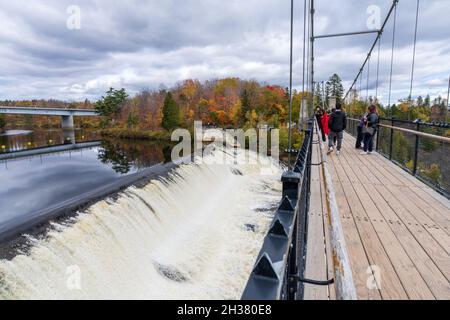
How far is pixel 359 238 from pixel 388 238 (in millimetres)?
315

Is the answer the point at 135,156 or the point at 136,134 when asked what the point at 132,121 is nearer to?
the point at 136,134

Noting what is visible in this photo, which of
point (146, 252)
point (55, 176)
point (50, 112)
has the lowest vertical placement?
point (55, 176)

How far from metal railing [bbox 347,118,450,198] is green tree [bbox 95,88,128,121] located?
65.6 m

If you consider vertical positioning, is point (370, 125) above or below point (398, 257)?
above

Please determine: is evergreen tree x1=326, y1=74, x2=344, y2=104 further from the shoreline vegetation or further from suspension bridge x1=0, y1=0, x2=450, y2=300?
suspension bridge x1=0, y1=0, x2=450, y2=300

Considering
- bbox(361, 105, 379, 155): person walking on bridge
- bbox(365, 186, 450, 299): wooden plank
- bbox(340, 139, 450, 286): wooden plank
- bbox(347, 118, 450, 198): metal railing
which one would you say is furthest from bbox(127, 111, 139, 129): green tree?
bbox(365, 186, 450, 299): wooden plank

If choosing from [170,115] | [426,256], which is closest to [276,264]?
[426,256]

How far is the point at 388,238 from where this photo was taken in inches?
124

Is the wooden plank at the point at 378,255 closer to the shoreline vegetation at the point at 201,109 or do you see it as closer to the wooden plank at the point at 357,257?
the wooden plank at the point at 357,257

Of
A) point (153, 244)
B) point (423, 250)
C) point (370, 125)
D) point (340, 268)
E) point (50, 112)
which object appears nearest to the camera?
point (340, 268)

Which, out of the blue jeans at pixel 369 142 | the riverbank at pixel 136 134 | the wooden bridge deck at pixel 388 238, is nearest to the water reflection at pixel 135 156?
the riverbank at pixel 136 134

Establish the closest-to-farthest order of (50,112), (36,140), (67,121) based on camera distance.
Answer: (50,112)
(36,140)
(67,121)

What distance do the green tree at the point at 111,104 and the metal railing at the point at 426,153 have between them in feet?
215
